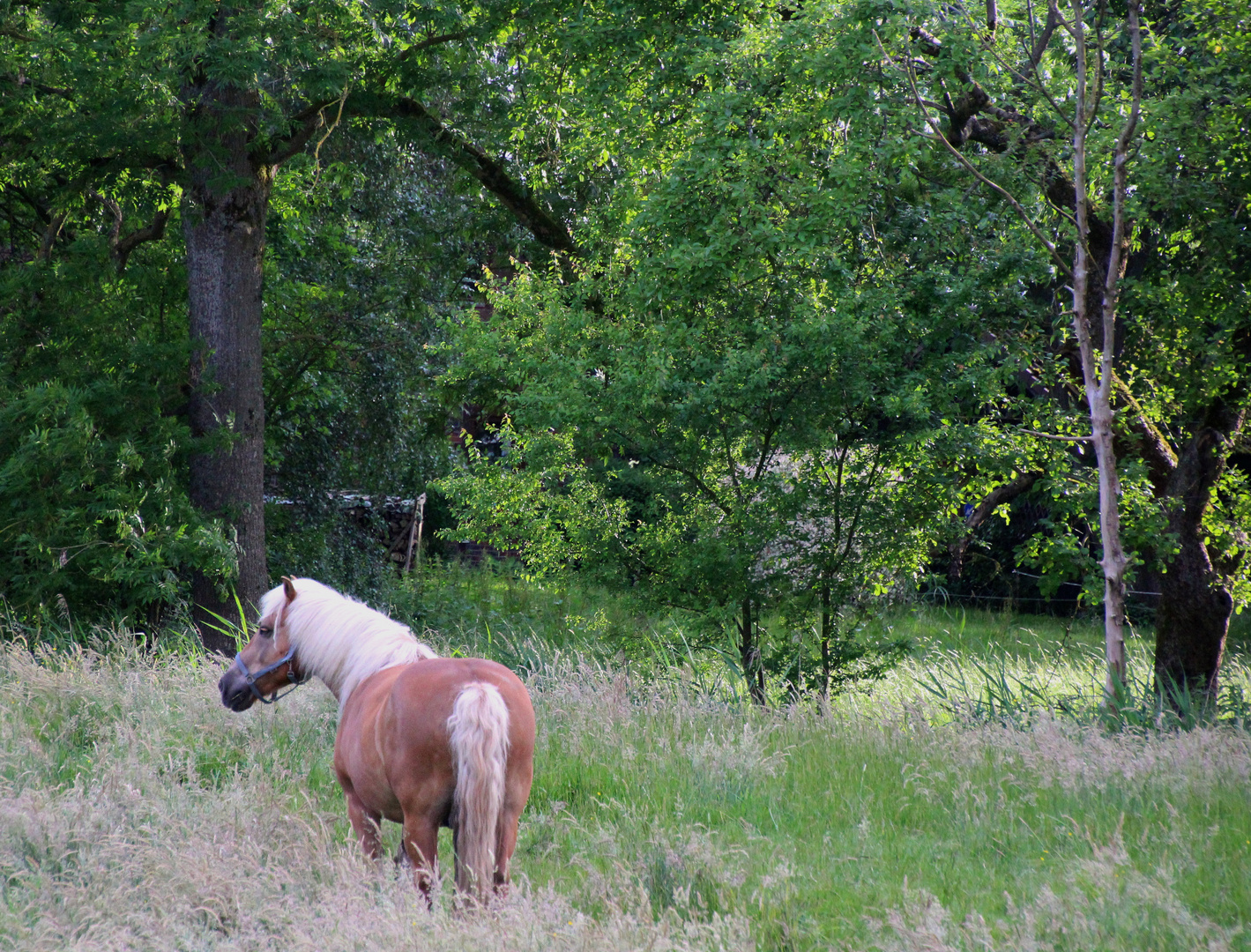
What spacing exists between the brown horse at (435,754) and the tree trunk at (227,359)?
6.82 m

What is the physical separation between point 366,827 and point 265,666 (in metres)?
1.19

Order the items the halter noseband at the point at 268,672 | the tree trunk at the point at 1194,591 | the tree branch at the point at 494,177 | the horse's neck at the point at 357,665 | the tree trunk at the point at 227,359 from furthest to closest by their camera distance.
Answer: the tree branch at the point at 494,177
the tree trunk at the point at 227,359
the tree trunk at the point at 1194,591
the halter noseband at the point at 268,672
the horse's neck at the point at 357,665

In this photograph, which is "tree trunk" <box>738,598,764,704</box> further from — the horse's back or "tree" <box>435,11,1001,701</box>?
the horse's back

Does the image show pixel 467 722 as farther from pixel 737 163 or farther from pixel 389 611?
pixel 389 611

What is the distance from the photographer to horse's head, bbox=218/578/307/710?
197 inches

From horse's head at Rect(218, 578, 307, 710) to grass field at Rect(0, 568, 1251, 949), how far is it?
48 centimetres

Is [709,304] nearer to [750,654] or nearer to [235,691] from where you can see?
[750,654]

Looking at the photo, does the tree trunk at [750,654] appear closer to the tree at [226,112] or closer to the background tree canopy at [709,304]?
the background tree canopy at [709,304]

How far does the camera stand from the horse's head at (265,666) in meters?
4.99

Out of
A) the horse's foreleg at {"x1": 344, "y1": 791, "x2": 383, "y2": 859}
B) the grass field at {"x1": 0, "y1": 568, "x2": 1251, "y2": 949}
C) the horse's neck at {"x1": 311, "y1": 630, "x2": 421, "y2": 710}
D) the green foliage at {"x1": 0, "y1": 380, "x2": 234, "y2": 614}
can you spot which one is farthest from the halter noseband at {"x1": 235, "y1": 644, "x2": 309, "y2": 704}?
the green foliage at {"x1": 0, "y1": 380, "x2": 234, "y2": 614}

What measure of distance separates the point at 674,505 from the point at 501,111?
19.9ft

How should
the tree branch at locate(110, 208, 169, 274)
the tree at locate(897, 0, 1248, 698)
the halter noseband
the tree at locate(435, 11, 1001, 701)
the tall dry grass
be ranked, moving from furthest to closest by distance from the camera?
the tree branch at locate(110, 208, 169, 274), the tree at locate(435, 11, 1001, 701), the tree at locate(897, 0, 1248, 698), the halter noseband, the tall dry grass

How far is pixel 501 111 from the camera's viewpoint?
40.7 feet

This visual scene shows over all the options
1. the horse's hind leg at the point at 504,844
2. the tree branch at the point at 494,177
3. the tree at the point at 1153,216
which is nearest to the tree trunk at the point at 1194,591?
the tree at the point at 1153,216
